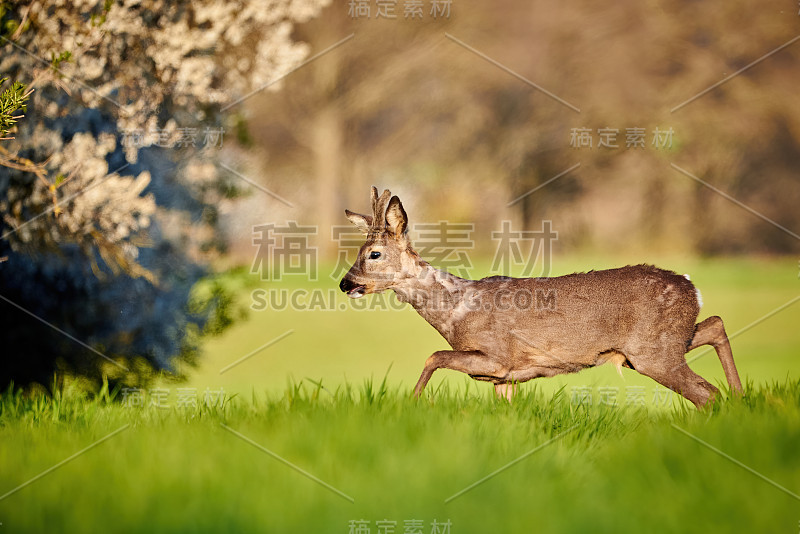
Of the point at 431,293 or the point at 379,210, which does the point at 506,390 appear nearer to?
the point at 431,293

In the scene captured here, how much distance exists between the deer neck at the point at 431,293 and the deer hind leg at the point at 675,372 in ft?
5.04

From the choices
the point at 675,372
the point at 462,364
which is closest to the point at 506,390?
the point at 462,364

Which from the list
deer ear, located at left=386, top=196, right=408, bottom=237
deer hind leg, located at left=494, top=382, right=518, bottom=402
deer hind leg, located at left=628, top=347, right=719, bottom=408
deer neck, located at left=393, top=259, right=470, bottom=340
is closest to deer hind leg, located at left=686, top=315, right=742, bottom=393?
deer hind leg, located at left=628, top=347, right=719, bottom=408

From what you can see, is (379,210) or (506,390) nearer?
(379,210)

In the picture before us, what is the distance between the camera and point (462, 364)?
244 inches

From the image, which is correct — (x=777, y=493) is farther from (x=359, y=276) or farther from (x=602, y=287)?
(x=359, y=276)

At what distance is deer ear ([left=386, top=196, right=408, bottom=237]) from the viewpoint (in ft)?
20.1

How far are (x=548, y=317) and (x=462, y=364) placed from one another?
31.3 inches

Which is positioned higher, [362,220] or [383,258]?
[362,220]

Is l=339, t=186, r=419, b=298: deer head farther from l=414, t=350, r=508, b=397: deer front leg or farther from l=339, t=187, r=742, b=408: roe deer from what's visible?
l=414, t=350, r=508, b=397: deer front leg

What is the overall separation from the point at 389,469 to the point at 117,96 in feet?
16.2

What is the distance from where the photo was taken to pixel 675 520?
4262mm

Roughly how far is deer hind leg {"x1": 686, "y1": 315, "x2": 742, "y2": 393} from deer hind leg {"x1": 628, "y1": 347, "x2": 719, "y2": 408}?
226 mm

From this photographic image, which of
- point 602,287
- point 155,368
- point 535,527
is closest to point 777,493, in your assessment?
point 535,527
